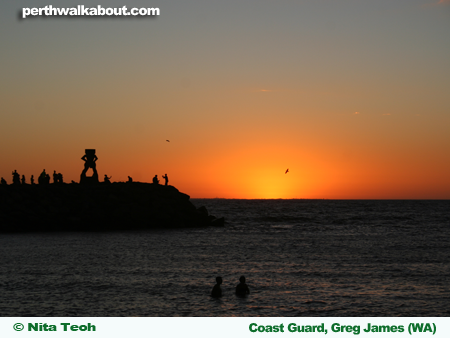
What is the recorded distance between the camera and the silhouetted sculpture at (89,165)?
194ft

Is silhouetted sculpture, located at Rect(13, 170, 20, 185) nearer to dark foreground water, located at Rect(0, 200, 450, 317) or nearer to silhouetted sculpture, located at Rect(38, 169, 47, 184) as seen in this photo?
silhouetted sculpture, located at Rect(38, 169, 47, 184)

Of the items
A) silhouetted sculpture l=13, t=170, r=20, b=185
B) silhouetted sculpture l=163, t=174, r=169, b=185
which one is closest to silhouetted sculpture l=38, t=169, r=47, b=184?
silhouetted sculpture l=13, t=170, r=20, b=185

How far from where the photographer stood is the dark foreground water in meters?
19.8

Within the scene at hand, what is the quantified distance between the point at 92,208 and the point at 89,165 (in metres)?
7.56

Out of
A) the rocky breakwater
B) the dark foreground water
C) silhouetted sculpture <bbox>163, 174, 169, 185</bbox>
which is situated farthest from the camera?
silhouetted sculpture <bbox>163, 174, 169, 185</bbox>

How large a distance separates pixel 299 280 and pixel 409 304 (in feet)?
21.8

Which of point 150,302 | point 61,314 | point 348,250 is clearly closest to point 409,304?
point 150,302

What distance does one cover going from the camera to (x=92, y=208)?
183 feet

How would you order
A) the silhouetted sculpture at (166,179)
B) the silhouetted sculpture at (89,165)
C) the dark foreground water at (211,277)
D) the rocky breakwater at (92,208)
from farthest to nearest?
1. the silhouetted sculpture at (166,179)
2. the silhouetted sculpture at (89,165)
3. the rocky breakwater at (92,208)
4. the dark foreground water at (211,277)

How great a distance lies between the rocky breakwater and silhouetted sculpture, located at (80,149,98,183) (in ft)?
6.91

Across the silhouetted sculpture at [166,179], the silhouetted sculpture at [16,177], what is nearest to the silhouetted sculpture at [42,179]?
the silhouetted sculpture at [16,177]

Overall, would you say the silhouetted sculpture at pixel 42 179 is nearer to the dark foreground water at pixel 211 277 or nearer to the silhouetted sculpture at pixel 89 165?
the silhouetted sculpture at pixel 89 165

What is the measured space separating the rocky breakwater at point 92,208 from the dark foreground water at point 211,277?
768cm
